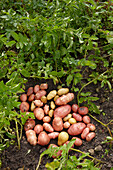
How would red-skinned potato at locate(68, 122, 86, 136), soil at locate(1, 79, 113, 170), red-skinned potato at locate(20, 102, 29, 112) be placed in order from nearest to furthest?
1. soil at locate(1, 79, 113, 170)
2. red-skinned potato at locate(68, 122, 86, 136)
3. red-skinned potato at locate(20, 102, 29, 112)

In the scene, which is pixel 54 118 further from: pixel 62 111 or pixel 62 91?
pixel 62 91

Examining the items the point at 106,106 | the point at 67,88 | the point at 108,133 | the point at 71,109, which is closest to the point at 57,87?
A: the point at 67,88

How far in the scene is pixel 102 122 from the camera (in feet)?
4.82

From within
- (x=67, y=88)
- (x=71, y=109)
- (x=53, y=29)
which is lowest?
(x=71, y=109)

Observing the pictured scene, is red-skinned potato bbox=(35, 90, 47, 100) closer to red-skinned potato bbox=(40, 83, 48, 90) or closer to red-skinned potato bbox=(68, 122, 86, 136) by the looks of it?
red-skinned potato bbox=(40, 83, 48, 90)

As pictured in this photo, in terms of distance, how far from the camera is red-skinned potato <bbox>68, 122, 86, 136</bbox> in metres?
1.38

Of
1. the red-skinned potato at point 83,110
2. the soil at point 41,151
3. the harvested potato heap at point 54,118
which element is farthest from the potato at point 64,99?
the soil at point 41,151

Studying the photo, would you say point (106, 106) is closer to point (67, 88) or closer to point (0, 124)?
point (67, 88)

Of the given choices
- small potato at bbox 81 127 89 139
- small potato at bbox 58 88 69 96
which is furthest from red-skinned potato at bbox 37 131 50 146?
small potato at bbox 58 88 69 96

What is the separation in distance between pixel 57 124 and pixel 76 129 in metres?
0.13

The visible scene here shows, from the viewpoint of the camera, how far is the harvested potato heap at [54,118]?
1.36 m

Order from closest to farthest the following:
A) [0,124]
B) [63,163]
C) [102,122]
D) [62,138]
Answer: [63,163], [0,124], [62,138], [102,122]

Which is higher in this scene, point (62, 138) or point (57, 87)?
point (57, 87)

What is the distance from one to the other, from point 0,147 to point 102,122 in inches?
28.0
